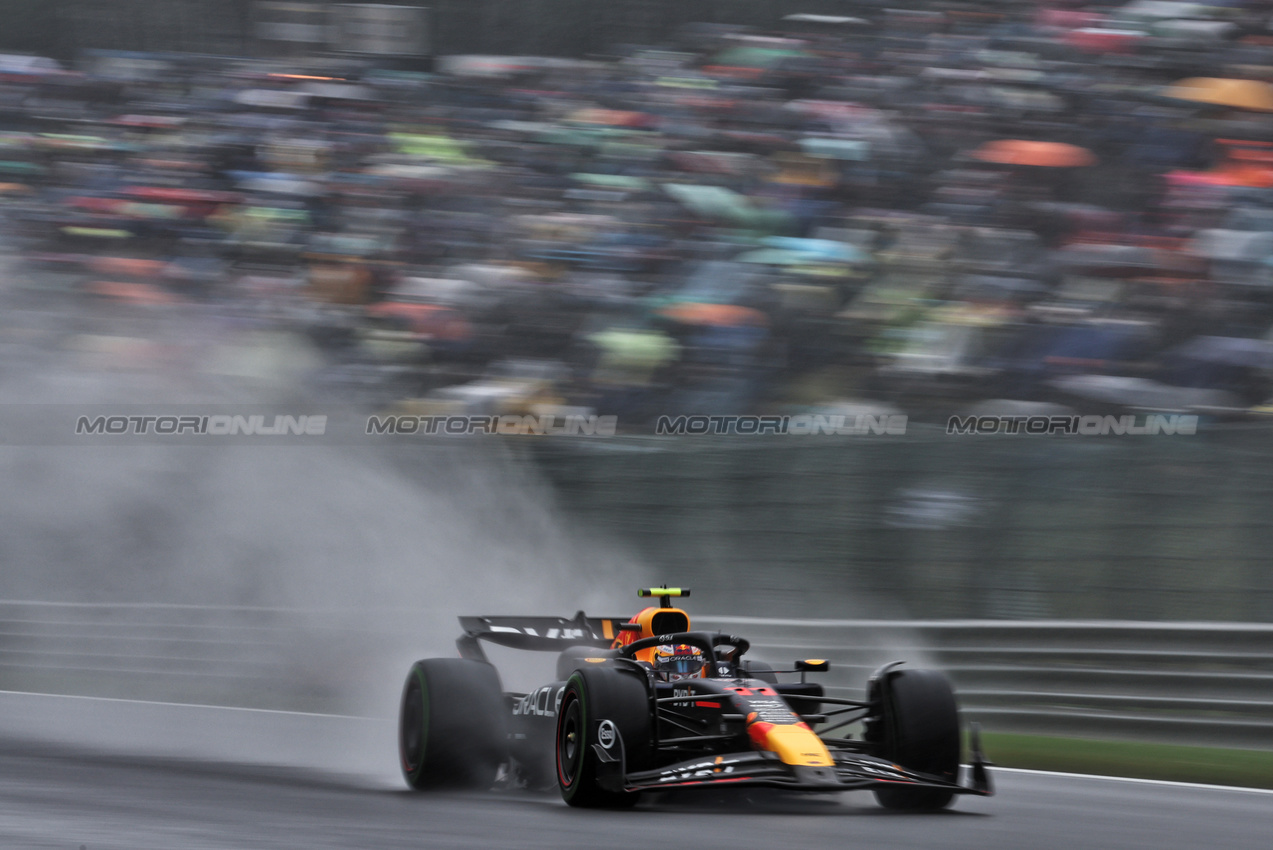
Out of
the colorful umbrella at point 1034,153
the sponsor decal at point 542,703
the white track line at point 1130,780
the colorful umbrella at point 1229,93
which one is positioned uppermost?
the colorful umbrella at point 1229,93

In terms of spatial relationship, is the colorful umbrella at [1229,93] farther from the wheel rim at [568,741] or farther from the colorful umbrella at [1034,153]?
the wheel rim at [568,741]

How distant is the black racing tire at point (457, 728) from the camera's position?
23.2 feet

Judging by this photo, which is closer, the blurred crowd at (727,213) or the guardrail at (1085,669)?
the guardrail at (1085,669)

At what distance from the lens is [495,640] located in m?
7.95

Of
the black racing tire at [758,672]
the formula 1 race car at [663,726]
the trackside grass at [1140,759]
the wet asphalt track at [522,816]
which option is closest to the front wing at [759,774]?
the formula 1 race car at [663,726]

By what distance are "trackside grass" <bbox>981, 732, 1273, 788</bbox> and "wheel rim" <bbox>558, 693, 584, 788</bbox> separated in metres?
2.89

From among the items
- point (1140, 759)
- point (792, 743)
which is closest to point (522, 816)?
point (792, 743)

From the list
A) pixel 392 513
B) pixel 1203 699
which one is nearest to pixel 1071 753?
pixel 1203 699

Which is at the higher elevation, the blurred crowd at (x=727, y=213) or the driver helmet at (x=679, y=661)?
A: the blurred crowd at (x=727, y=213)

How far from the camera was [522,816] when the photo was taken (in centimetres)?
602

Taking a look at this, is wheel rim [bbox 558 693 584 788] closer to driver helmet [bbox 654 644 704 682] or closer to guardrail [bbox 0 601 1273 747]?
driver helmet [bbox 654 644 704 682]

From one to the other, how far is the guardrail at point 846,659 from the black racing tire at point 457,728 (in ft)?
9.63

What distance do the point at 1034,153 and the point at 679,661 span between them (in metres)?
6.99

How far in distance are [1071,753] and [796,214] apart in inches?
240
